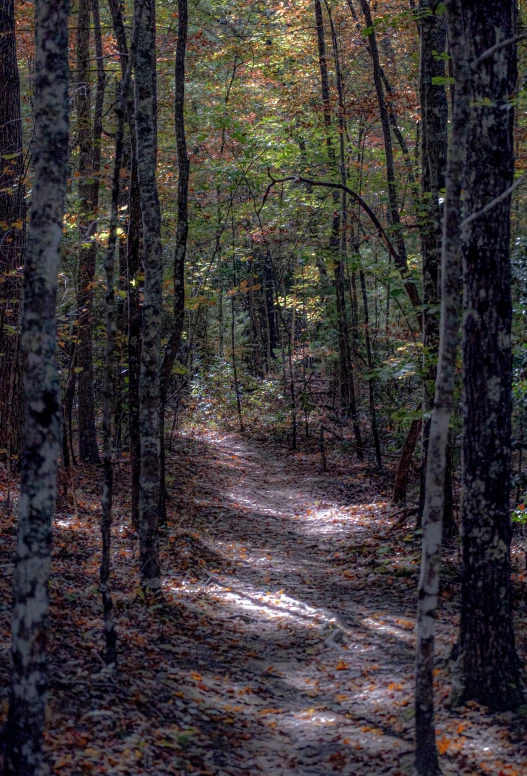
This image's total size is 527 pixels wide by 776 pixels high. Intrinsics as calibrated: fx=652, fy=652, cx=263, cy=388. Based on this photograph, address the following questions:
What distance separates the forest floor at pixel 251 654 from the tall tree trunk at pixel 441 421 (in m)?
0.79

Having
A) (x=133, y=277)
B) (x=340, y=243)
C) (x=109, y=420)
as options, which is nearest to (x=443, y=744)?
(x=109, y=420)

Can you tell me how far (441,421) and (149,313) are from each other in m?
4.17

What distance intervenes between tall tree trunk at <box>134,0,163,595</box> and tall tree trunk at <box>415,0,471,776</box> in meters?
3.88

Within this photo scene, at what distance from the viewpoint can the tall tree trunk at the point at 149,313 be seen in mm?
7344

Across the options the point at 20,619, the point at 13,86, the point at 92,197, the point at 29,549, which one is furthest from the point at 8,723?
the point at 92,197

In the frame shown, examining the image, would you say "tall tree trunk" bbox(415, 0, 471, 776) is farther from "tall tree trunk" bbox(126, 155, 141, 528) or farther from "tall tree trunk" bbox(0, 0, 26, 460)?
"tall tree trunk" bbox(0, 0, 26, 460)

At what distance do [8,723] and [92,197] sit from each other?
470 inches

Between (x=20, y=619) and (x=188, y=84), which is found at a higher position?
(x=188, y=84)

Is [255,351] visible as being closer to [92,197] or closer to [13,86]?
[92,197]

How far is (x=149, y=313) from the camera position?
298 inches

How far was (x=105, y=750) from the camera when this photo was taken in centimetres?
440

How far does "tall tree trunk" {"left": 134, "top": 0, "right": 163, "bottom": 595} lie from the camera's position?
7.34 metres

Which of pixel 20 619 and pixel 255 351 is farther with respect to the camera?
pixel 255 351

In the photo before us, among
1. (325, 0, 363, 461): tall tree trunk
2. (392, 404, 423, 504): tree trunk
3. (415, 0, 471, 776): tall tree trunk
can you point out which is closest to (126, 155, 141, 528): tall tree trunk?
(392, 404, 423, 504): tree trunk
